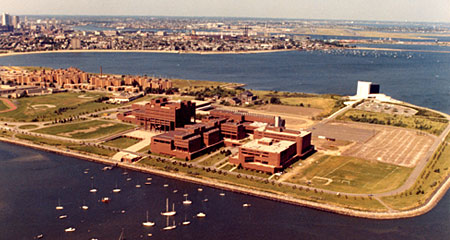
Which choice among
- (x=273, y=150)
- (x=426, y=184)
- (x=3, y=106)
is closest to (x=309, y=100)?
(x=273, y=150)

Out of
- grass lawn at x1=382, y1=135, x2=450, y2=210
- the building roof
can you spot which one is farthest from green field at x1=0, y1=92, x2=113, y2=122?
grass lawn at x1=382, y1=135, x2=450, y2=210

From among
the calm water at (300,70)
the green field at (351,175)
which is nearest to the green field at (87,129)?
the green field at (351,175)

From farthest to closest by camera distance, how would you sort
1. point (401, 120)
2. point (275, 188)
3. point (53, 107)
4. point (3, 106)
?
point (53, 107) → point (3, 106) → point (401, 120) → point (275, 188)

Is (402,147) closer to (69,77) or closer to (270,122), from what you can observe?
(270,122)

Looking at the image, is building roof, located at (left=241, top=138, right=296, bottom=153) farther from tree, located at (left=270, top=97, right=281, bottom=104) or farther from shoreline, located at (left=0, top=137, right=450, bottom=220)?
tree, located at (left=270, top=97, right=281, bottom=104)

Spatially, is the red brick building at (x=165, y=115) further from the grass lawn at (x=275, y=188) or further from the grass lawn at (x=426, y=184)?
the grass lawn at (x=426, y=184)

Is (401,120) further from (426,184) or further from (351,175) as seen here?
(351,175)
